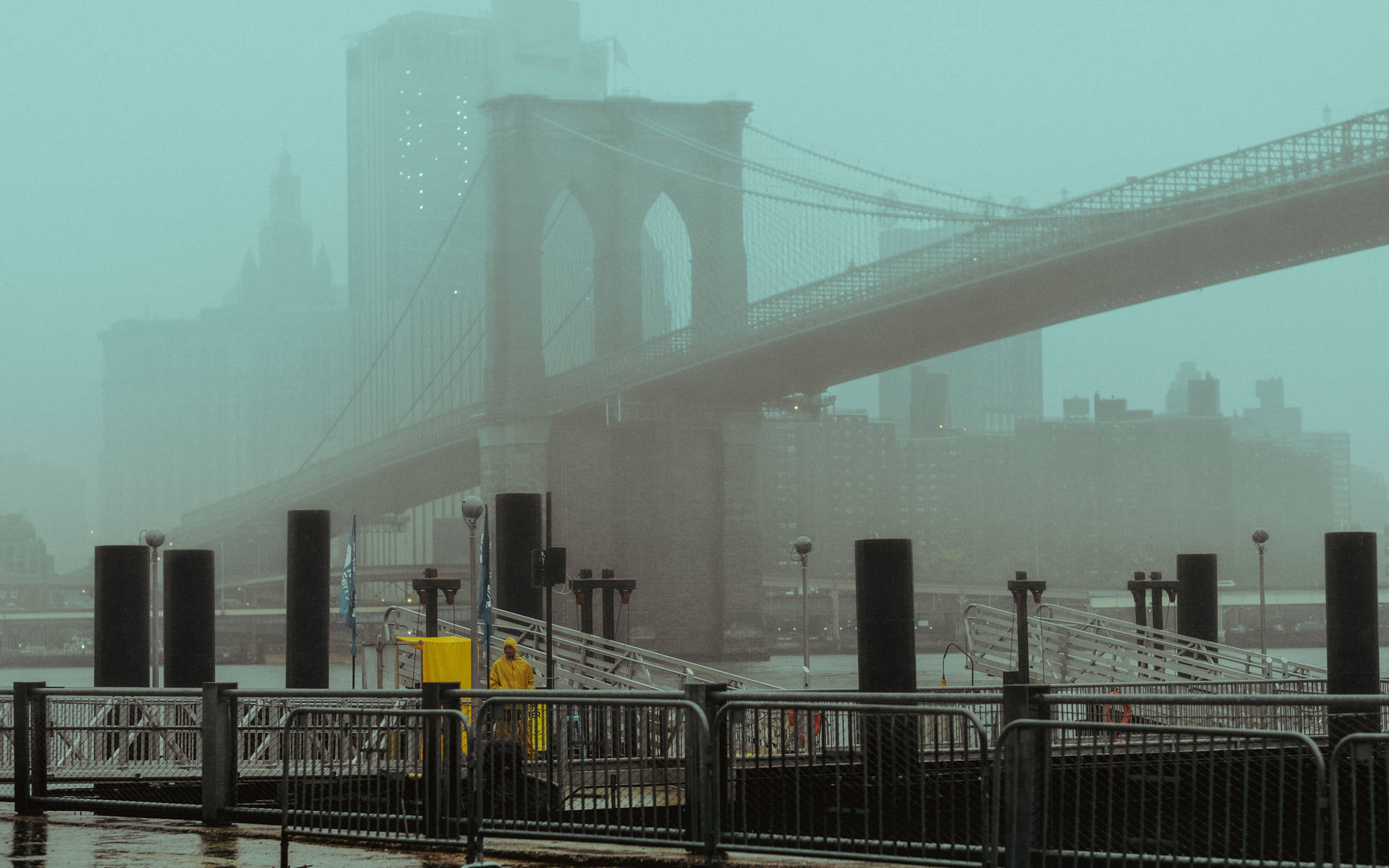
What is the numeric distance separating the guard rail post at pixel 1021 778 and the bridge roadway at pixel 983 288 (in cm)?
3564

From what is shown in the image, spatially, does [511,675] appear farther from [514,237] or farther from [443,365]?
[443,365]

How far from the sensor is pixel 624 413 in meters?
55.4

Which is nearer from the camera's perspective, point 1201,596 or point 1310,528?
point 1201,596

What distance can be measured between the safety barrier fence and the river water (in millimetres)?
31320

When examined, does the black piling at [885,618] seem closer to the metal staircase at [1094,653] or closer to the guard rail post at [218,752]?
the metal staircase at [1094,653]

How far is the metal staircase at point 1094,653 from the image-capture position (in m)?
21.4

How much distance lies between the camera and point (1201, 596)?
83.5 feet

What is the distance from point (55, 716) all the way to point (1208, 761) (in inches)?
300

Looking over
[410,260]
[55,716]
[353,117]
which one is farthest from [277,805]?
[353,117]

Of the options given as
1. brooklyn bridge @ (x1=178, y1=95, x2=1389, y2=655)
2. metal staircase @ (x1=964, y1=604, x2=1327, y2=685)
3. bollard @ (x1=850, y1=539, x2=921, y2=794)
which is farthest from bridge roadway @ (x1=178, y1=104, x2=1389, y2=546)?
bollard @ (x1=850, y1=539, x2=921, y2=794)

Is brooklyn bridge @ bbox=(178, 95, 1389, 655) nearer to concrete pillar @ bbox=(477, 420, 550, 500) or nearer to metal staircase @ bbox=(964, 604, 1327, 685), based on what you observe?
concrete pillar @ bbox=(477, 420, 550, 500)

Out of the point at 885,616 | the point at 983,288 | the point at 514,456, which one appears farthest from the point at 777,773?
the point at 514,456

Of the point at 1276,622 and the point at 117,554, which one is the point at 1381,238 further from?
the point at 1276,622

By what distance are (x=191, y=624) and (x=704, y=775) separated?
Answer: 12033 mm
